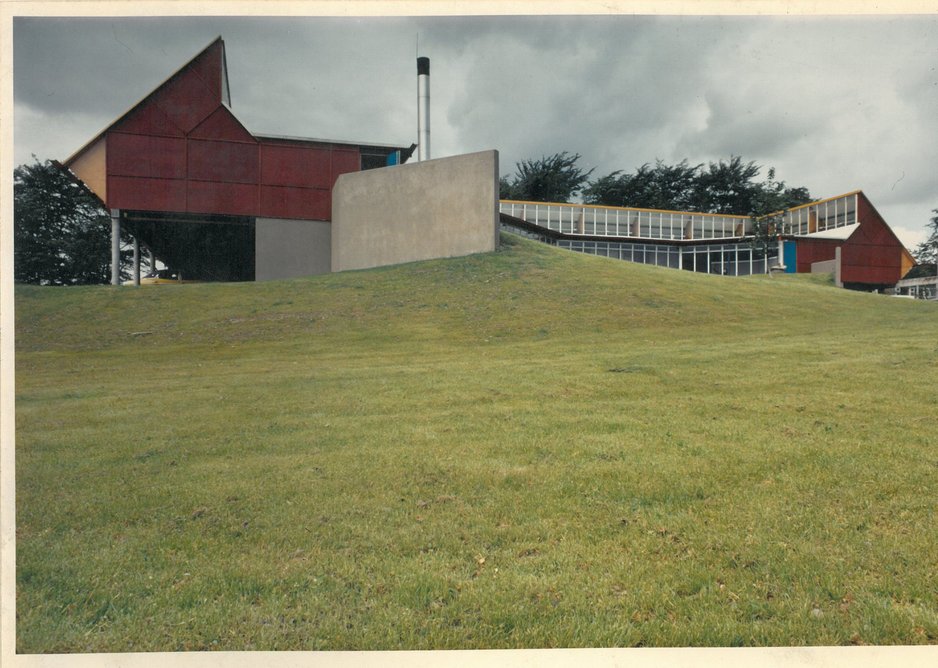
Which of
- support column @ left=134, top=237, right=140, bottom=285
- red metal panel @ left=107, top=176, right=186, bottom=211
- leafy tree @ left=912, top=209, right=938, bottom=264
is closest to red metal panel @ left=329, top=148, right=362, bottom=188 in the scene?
red metal panel @ left=107, top=176, right=186, bottom=211

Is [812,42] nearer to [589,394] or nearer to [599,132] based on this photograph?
[599,132]

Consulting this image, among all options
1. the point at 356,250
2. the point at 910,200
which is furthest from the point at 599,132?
the point at 356,250

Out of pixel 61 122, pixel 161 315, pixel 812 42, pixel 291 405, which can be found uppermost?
pixel 812 42

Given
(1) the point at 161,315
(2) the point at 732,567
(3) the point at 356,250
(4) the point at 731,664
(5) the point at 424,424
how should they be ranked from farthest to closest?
1. (3) the point at 356,250
2. (1) the point at 161,315
3. (5) the point at 424,424
4. (2) the point at 732,567
5. (4) the point at 731,664

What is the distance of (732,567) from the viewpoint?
374 cm

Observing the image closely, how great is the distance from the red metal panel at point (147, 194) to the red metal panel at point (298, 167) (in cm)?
350

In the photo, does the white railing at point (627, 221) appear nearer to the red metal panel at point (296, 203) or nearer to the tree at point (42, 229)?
the red metal panel at point (296, 203)

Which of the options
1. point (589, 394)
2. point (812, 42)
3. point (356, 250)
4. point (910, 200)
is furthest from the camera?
point (356, 250)

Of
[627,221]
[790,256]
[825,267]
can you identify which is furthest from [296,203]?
[790,256]

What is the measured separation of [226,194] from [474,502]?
74.8ft

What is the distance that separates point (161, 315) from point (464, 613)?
1433 centimetres

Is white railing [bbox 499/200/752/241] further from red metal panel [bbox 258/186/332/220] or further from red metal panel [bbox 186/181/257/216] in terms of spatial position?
red metal panel [bbox 186/181/257/216]

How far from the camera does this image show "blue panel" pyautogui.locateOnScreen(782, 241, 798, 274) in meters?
29.4

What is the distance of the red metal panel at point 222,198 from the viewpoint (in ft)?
73.7
